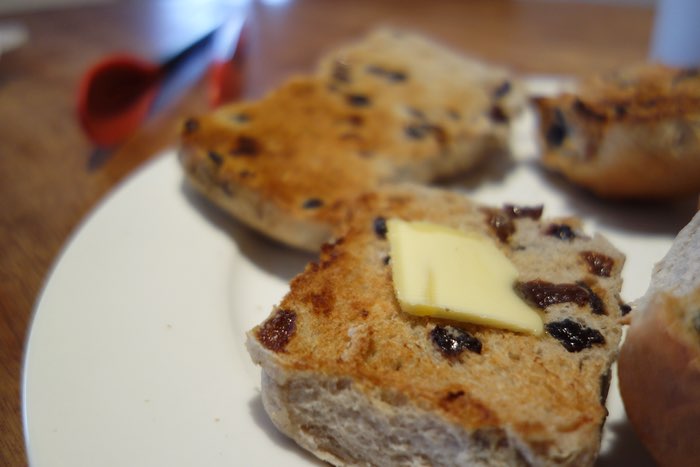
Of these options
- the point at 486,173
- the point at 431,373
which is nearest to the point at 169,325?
the point at 431,373

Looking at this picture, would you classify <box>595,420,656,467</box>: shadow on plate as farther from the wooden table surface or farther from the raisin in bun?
the wooden table surface

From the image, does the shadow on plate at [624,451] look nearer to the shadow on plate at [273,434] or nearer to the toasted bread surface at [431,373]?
the toasted bread surface at [431,373]

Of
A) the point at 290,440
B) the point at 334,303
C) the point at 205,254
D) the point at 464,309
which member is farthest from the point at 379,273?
the point at 205,254

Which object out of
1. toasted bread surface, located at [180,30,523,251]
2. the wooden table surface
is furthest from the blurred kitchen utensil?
toasted bread surface, located at [180,30,523,251]

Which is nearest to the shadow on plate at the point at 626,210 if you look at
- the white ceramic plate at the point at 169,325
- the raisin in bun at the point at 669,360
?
the white ceramic plate at the point at 169,325

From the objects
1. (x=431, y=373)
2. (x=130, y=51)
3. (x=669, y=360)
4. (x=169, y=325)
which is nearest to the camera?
(x=669, y=360)

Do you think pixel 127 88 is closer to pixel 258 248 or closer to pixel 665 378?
pixel 258 248
